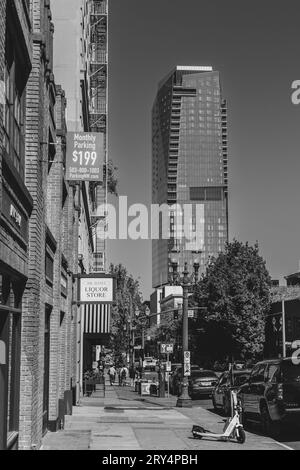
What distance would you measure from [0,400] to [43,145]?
5371 millimetres

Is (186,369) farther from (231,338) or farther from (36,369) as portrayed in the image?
(231,338)

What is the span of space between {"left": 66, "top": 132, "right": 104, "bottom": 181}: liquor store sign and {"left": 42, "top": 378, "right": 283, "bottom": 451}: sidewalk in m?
6.74

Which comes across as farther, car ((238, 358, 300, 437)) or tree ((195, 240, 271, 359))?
tree ((195, 240, 271, 359))

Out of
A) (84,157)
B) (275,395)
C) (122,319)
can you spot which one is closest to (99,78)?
(122,319)

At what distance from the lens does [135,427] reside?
18953 mm

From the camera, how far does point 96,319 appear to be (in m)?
34.3

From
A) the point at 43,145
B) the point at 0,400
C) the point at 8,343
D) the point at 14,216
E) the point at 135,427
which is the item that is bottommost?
the point at 135,427

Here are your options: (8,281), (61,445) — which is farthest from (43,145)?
(61,445)

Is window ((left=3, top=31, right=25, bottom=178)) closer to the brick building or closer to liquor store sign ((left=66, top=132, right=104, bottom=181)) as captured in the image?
the brick building

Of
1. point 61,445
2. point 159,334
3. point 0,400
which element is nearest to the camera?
point 0,400

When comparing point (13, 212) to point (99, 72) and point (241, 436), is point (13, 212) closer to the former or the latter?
point (241, 436)

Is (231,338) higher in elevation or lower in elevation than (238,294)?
lower

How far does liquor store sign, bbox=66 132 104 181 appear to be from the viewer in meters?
18.4

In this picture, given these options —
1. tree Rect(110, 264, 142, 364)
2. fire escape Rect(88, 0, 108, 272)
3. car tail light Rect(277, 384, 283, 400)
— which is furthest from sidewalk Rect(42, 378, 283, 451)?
fire escape Rect(88, 0, 108, 272)
